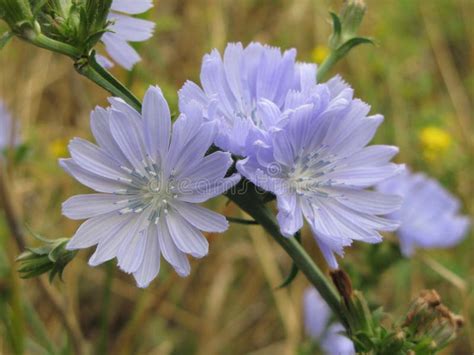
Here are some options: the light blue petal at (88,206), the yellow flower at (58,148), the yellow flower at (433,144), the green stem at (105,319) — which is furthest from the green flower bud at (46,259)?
the yellow flower at (433,144)

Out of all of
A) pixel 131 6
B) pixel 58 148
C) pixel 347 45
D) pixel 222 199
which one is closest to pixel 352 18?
pixel 347 45

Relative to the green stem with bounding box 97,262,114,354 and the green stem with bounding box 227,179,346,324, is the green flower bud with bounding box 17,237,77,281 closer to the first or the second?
the green stem with bounding box 227,179,346,324

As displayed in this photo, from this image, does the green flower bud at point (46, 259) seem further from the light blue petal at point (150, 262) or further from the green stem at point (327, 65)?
the green stem at point (327, 65)

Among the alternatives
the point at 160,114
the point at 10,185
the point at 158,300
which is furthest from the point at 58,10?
the point at 158,300

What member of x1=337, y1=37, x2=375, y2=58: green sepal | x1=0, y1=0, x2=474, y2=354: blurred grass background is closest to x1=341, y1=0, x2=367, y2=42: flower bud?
x1=337, y1=37, x2=375, y2=58: green sepal

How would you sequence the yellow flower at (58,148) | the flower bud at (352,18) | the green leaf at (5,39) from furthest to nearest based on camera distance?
the yellow flower at (58,148) < the flower bud at (352,18) < the green leaf at (5,39)

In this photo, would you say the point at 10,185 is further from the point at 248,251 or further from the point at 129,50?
the point at 248,251

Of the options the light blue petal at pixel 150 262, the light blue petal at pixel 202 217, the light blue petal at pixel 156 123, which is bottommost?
the light blue petal at pixel 150 262
